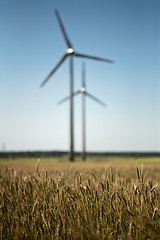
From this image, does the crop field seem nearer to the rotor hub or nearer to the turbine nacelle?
the turbine nacelle

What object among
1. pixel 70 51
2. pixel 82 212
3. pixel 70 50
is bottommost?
pixel 82 212

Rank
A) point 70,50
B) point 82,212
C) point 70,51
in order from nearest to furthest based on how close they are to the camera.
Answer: point 82,212, point 70,51, point 70,50

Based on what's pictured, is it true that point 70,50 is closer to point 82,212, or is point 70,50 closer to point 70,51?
point 70,51

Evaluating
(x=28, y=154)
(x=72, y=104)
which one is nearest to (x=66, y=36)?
(x=72, y=104)

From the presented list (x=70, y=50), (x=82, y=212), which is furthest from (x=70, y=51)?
(x=82, y=212)

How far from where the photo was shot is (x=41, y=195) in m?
3.52

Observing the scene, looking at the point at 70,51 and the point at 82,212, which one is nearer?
the point at 82,212

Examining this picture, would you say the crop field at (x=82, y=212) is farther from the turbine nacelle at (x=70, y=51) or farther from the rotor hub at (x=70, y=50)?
the rotor hub at (x=70, y=50)

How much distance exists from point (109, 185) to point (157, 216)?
77 centimetres

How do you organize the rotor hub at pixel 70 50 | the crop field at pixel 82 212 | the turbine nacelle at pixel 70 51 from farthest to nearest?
the rotor hub at pixel 70 50 → the turbine nacelle at pixel 70 51 → the crop field at pixel 82 212

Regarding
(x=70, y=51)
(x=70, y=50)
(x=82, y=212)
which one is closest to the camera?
(x=82, y=212)

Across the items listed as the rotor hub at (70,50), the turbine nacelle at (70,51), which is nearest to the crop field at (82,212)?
the turbine nacelle at (70,51)

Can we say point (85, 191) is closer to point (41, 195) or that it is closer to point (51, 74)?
point (41, 195)

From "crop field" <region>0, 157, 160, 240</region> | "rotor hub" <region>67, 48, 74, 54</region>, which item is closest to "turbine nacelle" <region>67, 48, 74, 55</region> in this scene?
"rotor hub" <region>67, 48, 74, 54</region>
